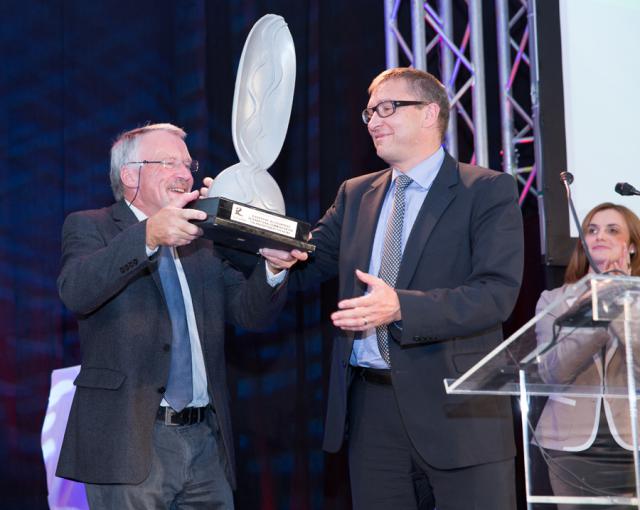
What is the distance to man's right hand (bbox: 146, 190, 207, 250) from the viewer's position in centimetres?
246

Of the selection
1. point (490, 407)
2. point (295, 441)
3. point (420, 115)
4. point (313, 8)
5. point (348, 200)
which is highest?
point (313, 8)

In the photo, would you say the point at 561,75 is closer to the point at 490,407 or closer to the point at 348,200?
the point at 348,200

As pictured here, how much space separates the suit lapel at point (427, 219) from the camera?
2615mm

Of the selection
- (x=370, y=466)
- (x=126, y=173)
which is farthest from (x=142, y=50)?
(x=370, y=466)

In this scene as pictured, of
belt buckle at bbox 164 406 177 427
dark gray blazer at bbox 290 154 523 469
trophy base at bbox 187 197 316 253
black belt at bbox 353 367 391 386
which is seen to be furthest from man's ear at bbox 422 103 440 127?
belt buckle at bbox 164 406 177 427

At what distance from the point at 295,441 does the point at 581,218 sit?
5.86 ft

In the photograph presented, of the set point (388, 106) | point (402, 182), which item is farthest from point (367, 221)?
point (388, 106)

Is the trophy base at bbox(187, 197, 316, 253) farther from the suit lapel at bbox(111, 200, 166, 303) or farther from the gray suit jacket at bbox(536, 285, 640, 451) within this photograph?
the gray suit jacket at bbox(536, 285, 640, 451)

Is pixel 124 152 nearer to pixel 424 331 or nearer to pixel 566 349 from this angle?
pixel 424 331

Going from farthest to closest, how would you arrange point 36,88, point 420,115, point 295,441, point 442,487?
point 295,441
point 36,88
point 420,115
point 442,487

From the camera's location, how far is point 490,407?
103 inches

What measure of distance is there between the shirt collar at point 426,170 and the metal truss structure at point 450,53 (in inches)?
57.6

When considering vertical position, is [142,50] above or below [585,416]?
above

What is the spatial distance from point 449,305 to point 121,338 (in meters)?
1.02
